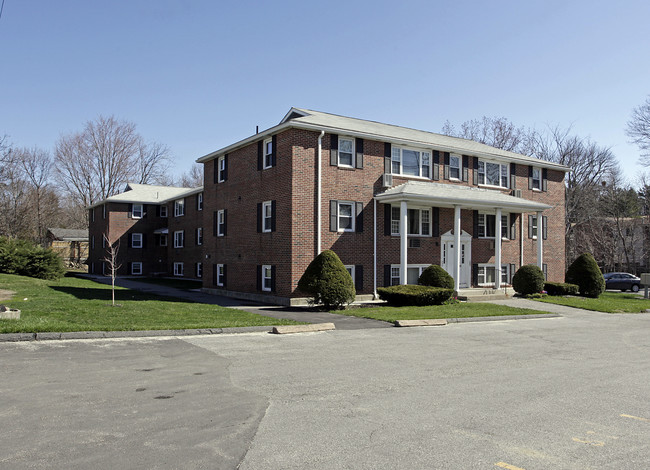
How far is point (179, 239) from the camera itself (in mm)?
41719

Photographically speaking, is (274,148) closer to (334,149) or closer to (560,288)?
(334,149)

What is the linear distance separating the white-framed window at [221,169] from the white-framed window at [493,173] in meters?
13.3

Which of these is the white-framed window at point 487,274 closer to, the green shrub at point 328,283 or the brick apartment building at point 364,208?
the brick apartment building at point 364,208

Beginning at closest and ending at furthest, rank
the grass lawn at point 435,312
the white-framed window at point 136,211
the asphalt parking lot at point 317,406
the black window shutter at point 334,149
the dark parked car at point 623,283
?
1. the asphalt parking lot at point 317,406
2. the grass lawn at point 435,312
3. the black window shutter at point 334,149
4. the dark parked car at point 623,283
5. the white-framed window at point 136,211

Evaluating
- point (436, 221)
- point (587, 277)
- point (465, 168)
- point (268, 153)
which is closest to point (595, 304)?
point (587, 277)

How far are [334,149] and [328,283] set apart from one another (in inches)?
245

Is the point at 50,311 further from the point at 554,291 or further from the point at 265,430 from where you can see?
the point at 554,291

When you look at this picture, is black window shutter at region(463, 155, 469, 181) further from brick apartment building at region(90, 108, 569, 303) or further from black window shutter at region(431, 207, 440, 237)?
black window shutter at region(431, 207, 440, 237)

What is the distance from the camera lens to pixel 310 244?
21156 millimetres

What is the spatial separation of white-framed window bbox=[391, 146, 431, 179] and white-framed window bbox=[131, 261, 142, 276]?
1102 inches

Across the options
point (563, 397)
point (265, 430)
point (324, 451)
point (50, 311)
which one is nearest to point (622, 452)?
point (563, 397)

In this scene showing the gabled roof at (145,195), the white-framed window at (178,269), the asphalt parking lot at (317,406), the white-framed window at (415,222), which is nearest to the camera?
the asphalt parking lot at (317,406)

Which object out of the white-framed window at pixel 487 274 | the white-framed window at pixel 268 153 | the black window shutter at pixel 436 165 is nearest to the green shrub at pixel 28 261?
the white-framed window at pixel 268 153

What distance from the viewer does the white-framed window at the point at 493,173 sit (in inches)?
1075
